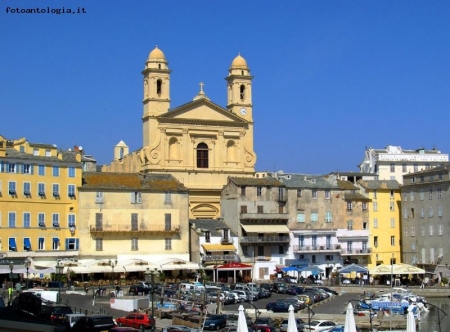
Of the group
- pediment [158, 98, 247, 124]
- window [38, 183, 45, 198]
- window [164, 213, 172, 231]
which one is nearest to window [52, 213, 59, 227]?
window [38, 183, 45, 198]

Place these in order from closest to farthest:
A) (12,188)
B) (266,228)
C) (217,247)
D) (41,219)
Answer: (12,188)
(41,219)
(217,247)
(266,228)

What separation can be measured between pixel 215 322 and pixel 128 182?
28750 mm

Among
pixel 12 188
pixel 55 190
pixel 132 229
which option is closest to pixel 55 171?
pixel 55 190

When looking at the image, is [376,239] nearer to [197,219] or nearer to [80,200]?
[197,219]

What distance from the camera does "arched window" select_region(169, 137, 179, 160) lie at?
278 feet

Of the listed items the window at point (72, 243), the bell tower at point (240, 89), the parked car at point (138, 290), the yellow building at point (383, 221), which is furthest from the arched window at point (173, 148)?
the parked car at point (138, 290)

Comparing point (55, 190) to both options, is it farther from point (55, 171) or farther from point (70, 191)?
point (55, 171)

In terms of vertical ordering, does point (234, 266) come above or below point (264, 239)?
below

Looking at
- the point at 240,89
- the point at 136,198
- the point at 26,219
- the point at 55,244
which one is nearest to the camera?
the point at 26,219

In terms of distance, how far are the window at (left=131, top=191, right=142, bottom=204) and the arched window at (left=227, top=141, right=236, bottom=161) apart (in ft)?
64.0

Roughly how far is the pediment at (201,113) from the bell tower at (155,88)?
4.59ft

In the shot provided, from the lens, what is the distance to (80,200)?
67875mm

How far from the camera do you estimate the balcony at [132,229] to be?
67562mm

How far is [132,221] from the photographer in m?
69.0
